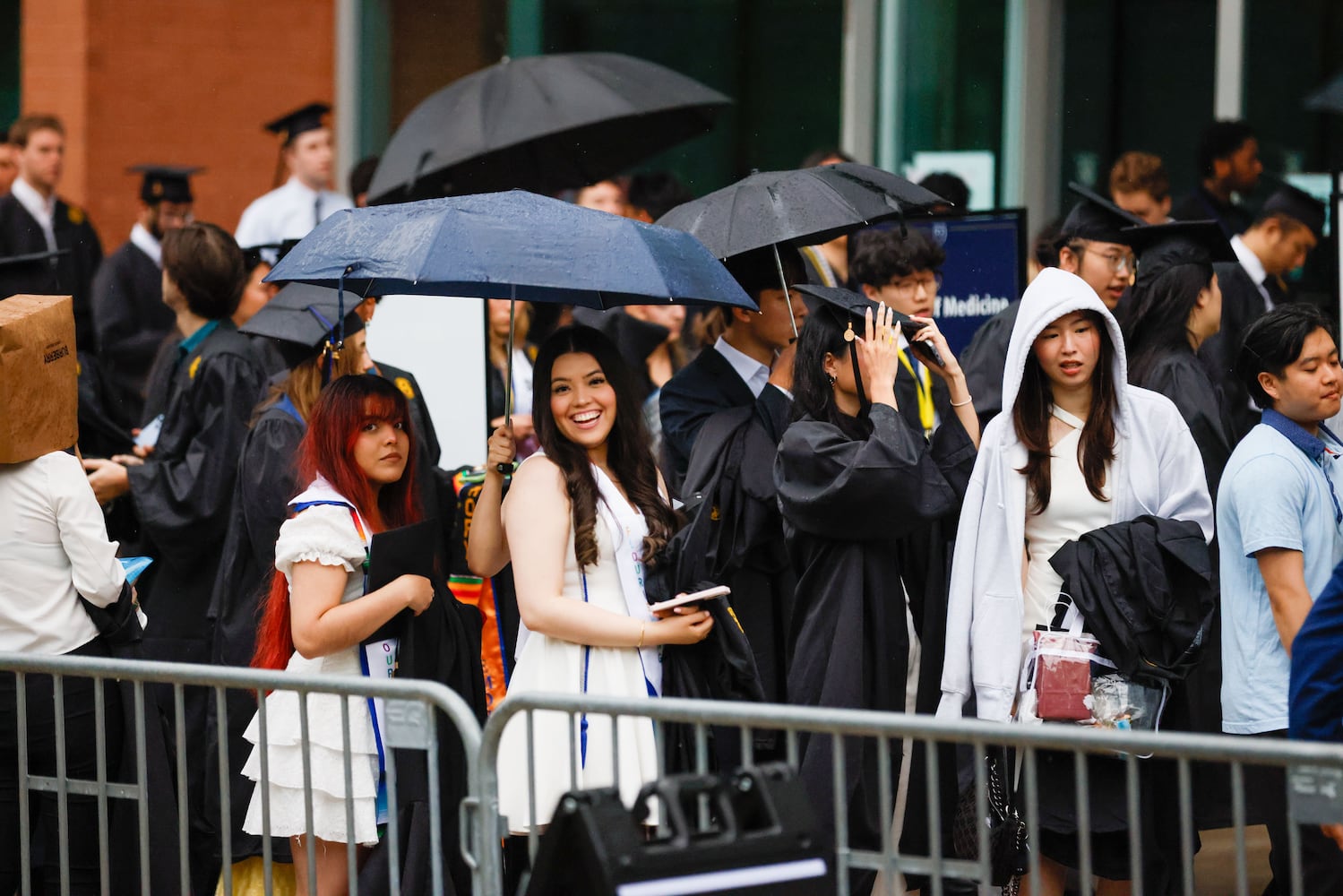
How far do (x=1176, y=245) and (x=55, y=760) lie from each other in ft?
13.7

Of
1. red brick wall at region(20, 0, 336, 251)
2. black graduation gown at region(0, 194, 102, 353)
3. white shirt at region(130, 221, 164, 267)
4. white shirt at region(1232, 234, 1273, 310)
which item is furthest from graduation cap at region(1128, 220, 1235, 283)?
red brick wall at region(20, 0, 336, 251)

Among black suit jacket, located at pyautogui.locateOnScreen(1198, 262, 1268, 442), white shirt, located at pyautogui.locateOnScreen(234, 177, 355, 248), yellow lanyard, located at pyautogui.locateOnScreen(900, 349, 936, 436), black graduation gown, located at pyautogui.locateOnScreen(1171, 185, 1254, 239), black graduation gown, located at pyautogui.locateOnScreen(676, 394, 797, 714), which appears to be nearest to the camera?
black graduation gown, located at pyautogui.locateOnScreen(676, 394, 797, 714)

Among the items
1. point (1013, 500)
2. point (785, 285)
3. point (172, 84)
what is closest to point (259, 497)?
point (785, 285)

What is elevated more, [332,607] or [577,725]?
[332,607]

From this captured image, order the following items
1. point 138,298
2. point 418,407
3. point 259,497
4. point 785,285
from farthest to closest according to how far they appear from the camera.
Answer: point 138,298
point 418,407
point 259,497
point 785,285

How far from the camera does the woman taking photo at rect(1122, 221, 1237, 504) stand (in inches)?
251

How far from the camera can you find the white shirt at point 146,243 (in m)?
10.5

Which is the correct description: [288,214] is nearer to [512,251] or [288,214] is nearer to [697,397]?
[697,397]

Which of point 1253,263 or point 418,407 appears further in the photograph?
point 1253,263

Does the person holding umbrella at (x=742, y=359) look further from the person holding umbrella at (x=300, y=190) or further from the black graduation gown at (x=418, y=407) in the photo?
the person holding umbrella at (x=300, y=190)

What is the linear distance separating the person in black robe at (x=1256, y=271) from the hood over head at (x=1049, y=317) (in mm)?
2300

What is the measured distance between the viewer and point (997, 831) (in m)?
5.16

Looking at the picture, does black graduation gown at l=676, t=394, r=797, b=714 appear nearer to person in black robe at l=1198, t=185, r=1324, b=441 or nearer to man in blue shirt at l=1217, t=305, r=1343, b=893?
man in blue shirt at l=1217, t=305, r=1343, b=893

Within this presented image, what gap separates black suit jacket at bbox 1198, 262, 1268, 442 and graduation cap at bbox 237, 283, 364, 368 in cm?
340
